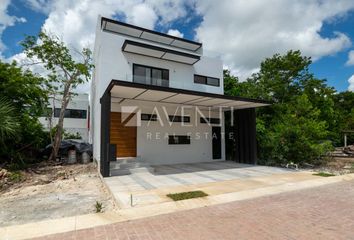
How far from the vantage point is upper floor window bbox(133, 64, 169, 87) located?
37.3 ft

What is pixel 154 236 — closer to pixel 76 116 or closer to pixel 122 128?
pixel 122 128

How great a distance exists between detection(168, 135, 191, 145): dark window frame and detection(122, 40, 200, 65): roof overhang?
14.2 feet

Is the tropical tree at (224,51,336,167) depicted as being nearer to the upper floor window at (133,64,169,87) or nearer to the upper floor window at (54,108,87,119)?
the upper floor window at (133,64,169,87)

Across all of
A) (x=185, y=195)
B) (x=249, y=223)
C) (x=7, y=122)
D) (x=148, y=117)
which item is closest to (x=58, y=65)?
(x=7, y=122)

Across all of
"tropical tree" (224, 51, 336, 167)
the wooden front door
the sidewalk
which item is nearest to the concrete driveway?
the sidewalk

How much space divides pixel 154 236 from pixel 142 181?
4.06 m

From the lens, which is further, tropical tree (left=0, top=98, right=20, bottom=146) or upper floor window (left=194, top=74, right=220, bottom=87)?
upper floor window (left=194, top=74, right=220, bottom=87)

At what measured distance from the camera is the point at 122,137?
1062 centimetres

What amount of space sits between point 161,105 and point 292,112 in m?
7.27

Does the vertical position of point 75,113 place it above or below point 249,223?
above

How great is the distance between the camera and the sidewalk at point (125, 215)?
368 centimetres

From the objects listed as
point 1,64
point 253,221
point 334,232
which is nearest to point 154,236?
point 253,221

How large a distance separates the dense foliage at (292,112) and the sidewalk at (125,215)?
4848mm

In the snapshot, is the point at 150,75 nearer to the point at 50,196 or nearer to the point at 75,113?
the point at 50,196
